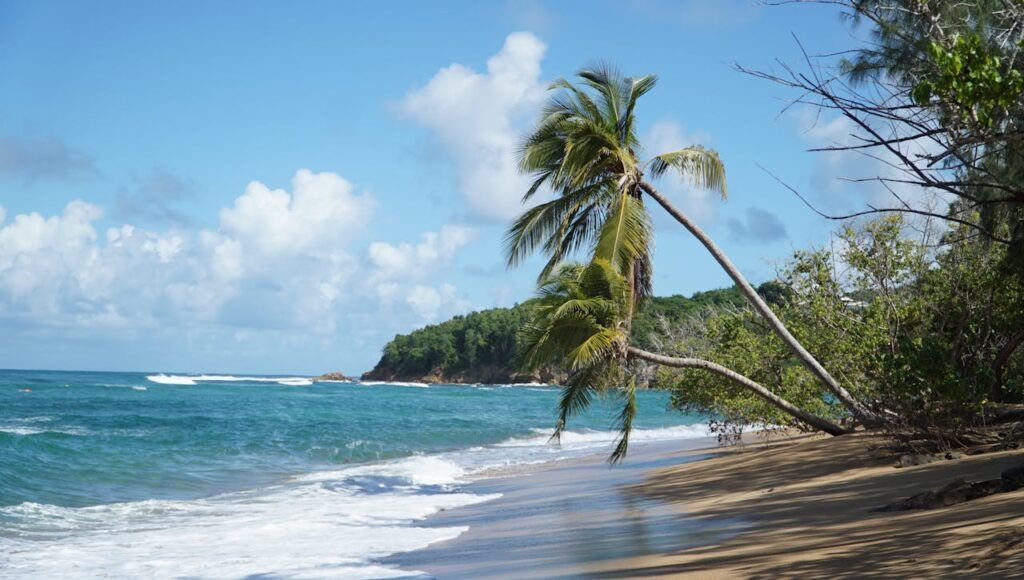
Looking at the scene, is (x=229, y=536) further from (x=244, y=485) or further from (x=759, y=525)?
(x=244, y=485)

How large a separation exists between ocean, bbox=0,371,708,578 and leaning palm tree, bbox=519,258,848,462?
106 inches

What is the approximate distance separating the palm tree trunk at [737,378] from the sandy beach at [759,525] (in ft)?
1.21

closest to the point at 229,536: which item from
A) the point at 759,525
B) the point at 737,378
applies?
the point at 759,525

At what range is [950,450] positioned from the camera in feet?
35.2

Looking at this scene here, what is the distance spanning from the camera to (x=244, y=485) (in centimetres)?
1789

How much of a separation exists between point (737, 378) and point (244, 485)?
10.4 metres

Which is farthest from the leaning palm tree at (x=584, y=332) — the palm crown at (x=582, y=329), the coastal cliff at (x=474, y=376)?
the coastal cliff at (x=474, y=376)

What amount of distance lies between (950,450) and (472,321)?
98762 millimetres

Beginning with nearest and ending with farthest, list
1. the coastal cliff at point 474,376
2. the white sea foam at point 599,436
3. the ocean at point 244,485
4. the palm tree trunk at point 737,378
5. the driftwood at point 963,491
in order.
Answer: the driftwood at point 963,491 → the ocean at point 244,485 → the palm tree trunk at point 737,378 → the white sea foam at point 599,436 → the coastal cliff at point 474,376

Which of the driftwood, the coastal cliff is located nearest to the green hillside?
the coastal cliff

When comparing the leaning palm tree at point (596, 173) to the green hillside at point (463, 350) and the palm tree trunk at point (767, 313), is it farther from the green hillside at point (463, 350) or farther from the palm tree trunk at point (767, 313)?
the green hillside at point (463, 350)

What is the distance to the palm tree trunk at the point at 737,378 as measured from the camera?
40.7 feet

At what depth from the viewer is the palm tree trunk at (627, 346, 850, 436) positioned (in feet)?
40.7

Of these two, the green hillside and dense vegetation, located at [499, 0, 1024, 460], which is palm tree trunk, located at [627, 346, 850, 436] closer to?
dense vegetation, located at [499, 0, 1024, 460]
